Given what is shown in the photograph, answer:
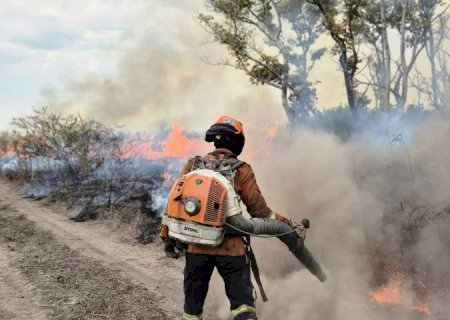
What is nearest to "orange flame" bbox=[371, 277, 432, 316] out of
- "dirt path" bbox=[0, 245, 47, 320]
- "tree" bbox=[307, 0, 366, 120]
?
"dirt path" bbox=[0, 245, 47, 320]

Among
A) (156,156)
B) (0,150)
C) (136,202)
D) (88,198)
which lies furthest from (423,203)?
(0,150)

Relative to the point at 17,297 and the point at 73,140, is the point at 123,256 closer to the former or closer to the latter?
the point at 17,297

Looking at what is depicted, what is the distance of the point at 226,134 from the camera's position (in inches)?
140

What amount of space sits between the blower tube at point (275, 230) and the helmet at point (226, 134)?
62cm

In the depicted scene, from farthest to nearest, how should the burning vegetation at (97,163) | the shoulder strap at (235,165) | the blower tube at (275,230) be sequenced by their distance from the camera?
1. the burning vegetation at (97,163)
2. the shoulder strap at (235,165)
3. the blower tube at (275,230)

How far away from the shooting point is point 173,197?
3.30 meters

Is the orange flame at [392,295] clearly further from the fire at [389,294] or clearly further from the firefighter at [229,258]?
the firefighter at [229,258]

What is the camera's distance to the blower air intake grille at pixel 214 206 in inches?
124

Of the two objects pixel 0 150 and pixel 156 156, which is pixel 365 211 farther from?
pixel 0 150

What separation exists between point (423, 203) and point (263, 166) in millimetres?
2113

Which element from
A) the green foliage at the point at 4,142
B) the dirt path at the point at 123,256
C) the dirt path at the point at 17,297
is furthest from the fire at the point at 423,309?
the green foliage at the point at 4,142

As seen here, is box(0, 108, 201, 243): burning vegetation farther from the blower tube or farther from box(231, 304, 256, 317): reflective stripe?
box(231, 304, 256, 317): reflective stripe

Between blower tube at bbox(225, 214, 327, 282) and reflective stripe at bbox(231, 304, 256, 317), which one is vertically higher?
blower tube at bbox(225, 214, 327, 282)

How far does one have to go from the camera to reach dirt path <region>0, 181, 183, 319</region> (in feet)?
19.3
